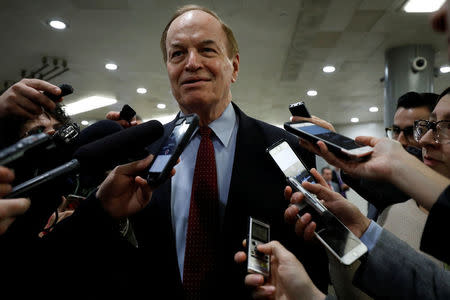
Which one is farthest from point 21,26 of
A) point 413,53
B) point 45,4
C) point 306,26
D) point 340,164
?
point 413,53

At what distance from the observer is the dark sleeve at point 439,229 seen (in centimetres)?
64

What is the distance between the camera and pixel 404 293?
851mm

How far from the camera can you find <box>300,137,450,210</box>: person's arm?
2.25ft

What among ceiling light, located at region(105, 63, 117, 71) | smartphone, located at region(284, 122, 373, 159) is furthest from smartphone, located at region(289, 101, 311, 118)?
ceiling light, located at region(105, 63, 117, 71)

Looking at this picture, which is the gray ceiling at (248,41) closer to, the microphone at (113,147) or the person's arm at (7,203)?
the microphone at (113,147)

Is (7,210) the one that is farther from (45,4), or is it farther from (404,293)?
(45,4)

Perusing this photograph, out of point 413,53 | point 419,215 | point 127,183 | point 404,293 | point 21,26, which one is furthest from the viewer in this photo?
point 413,53

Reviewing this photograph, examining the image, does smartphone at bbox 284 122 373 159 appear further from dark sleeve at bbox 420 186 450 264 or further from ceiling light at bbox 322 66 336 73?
ceiling light at bbox 322 66 336 73

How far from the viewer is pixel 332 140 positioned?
89 cm

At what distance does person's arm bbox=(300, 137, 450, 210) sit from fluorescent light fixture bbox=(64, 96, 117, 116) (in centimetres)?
710

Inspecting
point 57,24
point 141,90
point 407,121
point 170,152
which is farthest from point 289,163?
point 141,90

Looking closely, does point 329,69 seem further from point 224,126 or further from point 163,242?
point 163,242

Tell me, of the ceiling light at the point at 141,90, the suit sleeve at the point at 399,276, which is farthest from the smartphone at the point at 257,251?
the ceiling light at the point at 141,90

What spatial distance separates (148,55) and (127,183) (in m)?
4.24
